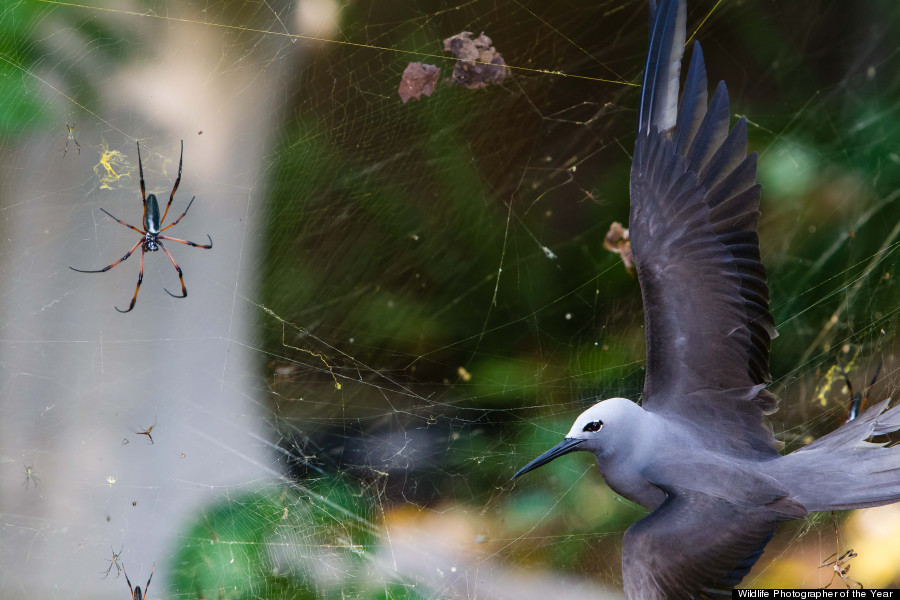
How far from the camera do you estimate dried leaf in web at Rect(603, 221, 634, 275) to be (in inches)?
23.9

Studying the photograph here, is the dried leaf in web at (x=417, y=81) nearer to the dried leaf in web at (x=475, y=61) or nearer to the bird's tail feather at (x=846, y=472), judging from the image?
the dried leaf in web at (x=475, y=61)

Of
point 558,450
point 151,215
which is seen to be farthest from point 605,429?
point 151,215

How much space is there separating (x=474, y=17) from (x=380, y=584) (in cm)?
47

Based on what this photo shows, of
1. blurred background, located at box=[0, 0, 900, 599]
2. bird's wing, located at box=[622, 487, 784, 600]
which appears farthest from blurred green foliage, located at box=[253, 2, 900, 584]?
bird's wing, located at box=[622, 487, 784, 600]

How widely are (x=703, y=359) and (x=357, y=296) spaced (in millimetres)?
270

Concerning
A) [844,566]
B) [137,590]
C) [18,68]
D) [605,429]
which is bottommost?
[137,590]

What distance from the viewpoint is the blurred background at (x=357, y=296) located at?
559 millimetres

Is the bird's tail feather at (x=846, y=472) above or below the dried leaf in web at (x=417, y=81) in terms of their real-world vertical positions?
below

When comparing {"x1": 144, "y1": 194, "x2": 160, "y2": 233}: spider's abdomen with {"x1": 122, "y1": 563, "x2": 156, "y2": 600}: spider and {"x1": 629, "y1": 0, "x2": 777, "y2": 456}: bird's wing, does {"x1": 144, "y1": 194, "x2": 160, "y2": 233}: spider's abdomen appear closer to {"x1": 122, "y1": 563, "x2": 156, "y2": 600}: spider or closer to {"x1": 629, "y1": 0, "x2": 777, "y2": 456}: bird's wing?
{"x1": 122, "y1": 563, "x2": 156, "y2": 600}: spider

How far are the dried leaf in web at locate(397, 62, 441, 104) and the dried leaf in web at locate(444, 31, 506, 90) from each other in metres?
0.02

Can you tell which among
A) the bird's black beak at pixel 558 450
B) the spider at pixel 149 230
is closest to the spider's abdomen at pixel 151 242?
the spider at pixel 149 230

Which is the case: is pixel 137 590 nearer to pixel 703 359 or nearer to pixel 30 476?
pixel 30 476

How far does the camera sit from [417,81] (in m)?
0.60

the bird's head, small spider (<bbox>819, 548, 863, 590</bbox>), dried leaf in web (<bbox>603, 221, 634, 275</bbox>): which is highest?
dried leaf in web (<bbox>603, 221, 634, 275</bbox>)
